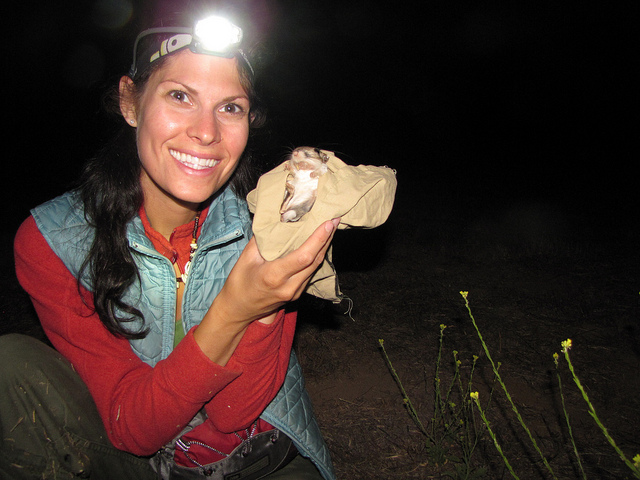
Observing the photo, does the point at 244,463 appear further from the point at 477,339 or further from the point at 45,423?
the point at 477,339

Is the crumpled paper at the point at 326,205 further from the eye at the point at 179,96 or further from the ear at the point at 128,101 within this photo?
the ear at the point at 128,101

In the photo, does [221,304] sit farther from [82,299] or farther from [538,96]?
[538,96]

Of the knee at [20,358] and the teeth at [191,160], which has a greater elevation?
the teeth at [191,160]

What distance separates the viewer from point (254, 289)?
146 cm

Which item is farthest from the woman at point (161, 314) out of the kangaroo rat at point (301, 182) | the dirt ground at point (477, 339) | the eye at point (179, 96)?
the dirt ground at point (477, 339)

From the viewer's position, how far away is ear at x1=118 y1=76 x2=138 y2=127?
1.85m

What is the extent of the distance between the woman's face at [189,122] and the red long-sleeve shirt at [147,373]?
669 mm

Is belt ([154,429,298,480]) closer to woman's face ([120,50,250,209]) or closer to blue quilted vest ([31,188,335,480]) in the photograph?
blue quilted vest ([31,188,335,480])

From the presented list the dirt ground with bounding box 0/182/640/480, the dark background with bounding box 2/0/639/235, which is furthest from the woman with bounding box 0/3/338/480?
the dark background with bounding box 2/0/639/235

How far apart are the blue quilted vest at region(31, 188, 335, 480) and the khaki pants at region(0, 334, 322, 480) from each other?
0.33 m

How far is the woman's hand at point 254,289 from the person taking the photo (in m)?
1.39

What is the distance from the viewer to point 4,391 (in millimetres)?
1475

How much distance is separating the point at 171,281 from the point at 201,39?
117cm

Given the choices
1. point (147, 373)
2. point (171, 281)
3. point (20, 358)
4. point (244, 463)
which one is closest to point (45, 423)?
point (20, 358)
